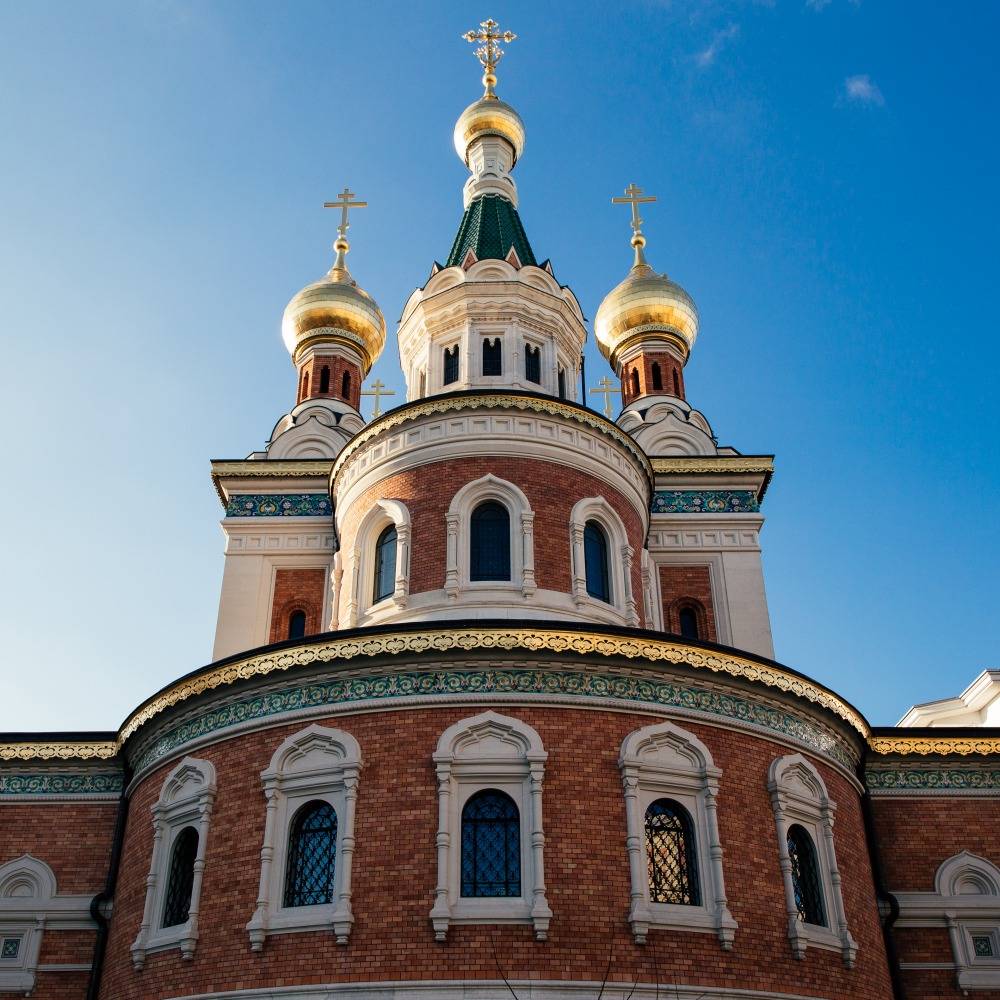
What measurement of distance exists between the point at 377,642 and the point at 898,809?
6800 mm

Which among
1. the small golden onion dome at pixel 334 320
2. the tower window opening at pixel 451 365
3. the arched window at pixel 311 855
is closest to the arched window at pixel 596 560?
the tower window opening at pixel 451 365

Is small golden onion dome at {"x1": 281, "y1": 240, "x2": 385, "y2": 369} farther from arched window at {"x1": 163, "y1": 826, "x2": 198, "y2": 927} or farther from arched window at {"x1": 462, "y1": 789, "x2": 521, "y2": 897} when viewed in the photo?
arched window at {"x1": 462, "y1": 789, "x2": 521, "y2": 897}

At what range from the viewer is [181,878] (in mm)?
11398

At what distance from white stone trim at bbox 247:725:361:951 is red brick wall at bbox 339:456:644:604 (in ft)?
12.0

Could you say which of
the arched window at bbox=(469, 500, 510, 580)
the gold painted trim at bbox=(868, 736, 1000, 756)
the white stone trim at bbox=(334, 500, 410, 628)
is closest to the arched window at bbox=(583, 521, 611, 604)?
the arched window at bbox=(469, 500, 510, 580)

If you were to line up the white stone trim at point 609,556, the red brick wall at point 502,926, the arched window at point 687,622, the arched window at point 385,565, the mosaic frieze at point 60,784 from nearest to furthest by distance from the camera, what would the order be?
the red brick wall at point 502,926 < the mosaic frieze at point 60,784 < the white stone trim at point 609,556 < the arched window at point 385,565 < the arched window at point 687,622

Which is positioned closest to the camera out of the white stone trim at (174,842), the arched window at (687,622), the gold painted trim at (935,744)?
the white stone trim at (174,842)

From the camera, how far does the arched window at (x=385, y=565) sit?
48.7ft

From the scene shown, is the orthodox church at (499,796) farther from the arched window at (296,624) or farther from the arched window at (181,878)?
the arched window at (296,624)

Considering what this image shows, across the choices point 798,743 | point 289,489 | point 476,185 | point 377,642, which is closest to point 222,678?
point 377,642

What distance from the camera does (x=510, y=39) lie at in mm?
24453

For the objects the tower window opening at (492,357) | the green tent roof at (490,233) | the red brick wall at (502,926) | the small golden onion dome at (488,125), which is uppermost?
the small golden onion dome at (488,125)

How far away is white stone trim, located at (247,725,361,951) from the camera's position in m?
10.1

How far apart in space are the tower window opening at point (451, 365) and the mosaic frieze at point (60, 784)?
787 centimetres
